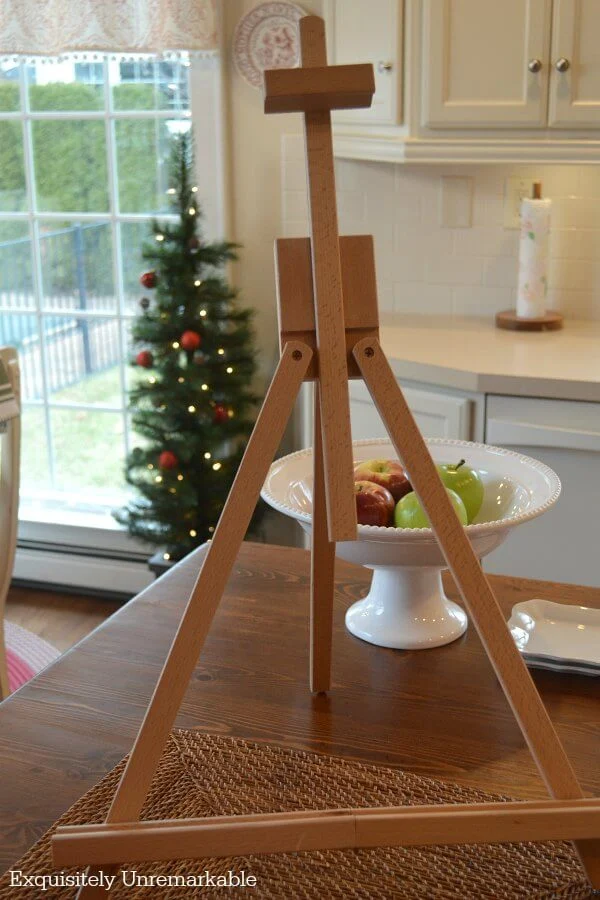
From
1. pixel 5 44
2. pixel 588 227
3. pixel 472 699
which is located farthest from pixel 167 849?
pixel 5 44

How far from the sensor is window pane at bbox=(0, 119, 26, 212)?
340 cm

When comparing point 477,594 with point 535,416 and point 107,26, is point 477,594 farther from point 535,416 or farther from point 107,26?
point 107,26

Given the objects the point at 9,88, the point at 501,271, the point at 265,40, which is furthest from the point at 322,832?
the point at 9,88

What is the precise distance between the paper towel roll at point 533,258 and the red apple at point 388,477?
5.49 ft

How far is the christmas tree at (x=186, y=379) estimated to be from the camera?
9.66 ft

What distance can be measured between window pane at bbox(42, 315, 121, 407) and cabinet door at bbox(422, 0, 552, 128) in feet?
4.63

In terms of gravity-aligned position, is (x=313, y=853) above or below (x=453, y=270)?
below

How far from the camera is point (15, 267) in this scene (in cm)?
354

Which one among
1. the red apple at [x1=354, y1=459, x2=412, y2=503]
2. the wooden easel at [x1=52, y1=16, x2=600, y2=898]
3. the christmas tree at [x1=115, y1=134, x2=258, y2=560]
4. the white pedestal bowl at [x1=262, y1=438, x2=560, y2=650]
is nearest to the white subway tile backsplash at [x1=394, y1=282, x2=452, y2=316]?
the christmas tree at [x1=115, y1=134, x2=258, y2=560]

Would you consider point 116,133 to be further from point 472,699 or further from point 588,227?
point 472,699

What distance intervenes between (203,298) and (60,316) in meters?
0.79

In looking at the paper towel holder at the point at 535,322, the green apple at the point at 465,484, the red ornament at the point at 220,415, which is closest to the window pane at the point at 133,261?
the red ornament at the point at 220,415

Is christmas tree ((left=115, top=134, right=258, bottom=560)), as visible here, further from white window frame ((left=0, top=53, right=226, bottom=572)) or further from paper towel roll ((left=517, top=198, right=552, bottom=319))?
paper towel roll ((left=517, top=198, right=552, bottom=319))

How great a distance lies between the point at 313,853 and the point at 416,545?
0.36 metres
